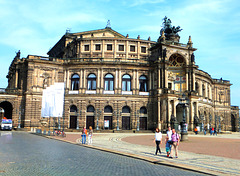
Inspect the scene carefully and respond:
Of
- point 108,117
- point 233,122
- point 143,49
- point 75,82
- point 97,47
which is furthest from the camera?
point 233,122

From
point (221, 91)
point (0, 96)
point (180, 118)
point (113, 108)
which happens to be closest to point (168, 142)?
point (113, 108)

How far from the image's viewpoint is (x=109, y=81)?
5747 centimetres

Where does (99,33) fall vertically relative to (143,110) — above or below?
above

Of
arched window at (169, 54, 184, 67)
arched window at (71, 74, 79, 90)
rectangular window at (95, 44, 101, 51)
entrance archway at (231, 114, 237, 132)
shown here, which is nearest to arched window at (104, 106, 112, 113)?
arched window at (71, 74, 79, 90)

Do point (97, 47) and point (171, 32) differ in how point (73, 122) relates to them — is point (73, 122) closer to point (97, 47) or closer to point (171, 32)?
point (97, 47)

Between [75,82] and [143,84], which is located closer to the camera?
[75,82]

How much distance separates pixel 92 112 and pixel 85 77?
25.5ft

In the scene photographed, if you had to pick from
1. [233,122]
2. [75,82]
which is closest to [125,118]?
[75,82]

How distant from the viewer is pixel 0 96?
2195 inches

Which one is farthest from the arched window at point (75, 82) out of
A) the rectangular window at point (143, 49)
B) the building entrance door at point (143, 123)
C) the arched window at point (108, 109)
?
the rectangular window at point (143, 49)

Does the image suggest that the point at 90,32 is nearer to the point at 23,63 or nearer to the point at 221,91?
the point at 23,63

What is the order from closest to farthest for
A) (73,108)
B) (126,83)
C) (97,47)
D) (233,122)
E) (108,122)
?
(108,122) < (73,108) < (126,83) < (97,47) < (233,122)

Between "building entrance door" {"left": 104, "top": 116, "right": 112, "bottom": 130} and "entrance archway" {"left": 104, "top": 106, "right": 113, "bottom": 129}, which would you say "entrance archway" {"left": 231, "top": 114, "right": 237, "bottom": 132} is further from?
"building entrance door" {"left": 104, "top": 116, "right": 112, "bottom": 130}

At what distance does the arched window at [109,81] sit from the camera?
188ft
